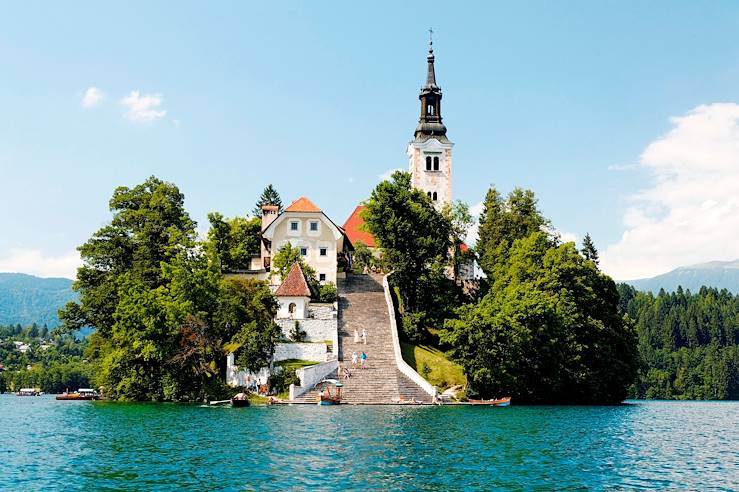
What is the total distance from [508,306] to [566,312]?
538cm

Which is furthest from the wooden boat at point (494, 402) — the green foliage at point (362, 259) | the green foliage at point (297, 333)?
the green foliage at point (362, 259)

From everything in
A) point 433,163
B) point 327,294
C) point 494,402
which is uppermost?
point 433,163

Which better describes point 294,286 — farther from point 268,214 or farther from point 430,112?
point 430,112

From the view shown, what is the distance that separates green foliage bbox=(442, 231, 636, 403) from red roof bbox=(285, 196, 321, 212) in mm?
17568

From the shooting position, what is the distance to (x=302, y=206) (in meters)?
67.4

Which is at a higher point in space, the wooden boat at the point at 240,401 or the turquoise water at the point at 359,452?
the wooden boat at the point at 240,401

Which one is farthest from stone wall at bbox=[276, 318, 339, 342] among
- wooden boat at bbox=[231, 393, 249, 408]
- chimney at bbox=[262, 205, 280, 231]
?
chimney at bbox=[262, 205, 280, 231]

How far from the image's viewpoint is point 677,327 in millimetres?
143375

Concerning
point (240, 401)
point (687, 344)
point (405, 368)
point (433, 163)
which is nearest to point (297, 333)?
point (405, 368)

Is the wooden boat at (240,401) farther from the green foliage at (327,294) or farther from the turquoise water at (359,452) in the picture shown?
the green foliage at (327,294)

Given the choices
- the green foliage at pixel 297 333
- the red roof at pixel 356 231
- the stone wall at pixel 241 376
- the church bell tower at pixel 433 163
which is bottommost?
the stone wall at pixel 241 376

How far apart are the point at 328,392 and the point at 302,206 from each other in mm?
23781

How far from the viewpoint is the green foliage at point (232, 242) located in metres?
69.2

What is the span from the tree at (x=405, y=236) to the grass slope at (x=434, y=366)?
518cm
